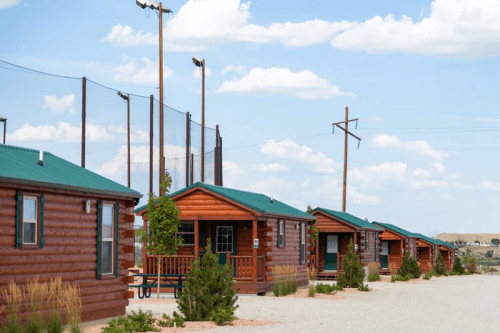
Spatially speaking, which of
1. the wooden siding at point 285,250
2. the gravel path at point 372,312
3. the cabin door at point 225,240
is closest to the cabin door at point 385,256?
the wooden siding at point 285,250

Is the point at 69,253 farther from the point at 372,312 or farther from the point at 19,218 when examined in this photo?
the point at 372,312

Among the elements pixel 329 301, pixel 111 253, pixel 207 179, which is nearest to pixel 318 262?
pixel 207 179

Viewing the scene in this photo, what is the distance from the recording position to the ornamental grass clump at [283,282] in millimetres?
27219

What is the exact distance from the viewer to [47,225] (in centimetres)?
1586

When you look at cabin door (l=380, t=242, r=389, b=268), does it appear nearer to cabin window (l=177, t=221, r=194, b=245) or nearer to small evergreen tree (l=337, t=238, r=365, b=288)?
small evergreen tree (l=337, t=238, r=365, b=288)

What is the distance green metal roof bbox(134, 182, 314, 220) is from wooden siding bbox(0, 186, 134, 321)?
894 centimetres

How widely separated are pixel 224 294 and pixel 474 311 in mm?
8803

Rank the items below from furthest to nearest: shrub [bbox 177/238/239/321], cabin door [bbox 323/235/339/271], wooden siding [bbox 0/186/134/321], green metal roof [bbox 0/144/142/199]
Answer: cabin door [bbox 323/235/339/271] → shrub [bbox 177/238/239/321] → green metal roof [bbox 0/144/142/199] → wooden siding [bbox 0/186/134/321]

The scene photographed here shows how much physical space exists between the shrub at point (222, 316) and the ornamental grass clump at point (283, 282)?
32.2ft

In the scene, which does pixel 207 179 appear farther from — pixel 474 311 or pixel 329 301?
pixel 474 311

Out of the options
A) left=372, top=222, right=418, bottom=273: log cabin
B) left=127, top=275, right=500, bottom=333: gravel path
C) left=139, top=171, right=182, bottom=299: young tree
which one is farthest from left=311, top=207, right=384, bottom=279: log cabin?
left=139, top=171, right=182, bottom=299: young tree

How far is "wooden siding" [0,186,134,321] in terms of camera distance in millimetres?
14680

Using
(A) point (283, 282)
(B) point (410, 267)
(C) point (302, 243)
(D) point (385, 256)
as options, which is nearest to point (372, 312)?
(A) point (283, 282)

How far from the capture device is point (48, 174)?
1630 centimetres
